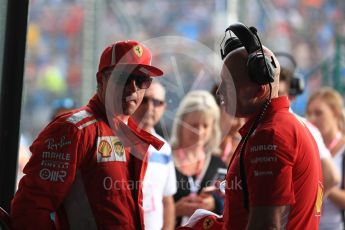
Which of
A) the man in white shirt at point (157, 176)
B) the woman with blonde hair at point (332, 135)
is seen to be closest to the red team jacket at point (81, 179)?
the man in white shirt at point (157, 176)

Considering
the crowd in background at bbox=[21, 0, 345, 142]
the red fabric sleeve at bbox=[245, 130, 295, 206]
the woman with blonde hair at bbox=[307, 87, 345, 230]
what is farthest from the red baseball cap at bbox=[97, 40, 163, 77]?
the crowd in background at bbox=[21, 0, 345, 142]

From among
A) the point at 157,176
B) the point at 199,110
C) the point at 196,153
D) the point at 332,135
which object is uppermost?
the point at 199,110

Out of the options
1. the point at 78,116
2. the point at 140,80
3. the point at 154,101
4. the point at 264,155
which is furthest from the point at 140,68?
the point at 154,101

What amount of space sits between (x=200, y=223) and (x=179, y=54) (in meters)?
1.14

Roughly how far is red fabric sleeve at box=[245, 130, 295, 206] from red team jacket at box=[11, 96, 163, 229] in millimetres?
581

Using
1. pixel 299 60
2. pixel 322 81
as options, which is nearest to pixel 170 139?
pixel 322 81

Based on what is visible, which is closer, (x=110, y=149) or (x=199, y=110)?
(x=110, y=149)

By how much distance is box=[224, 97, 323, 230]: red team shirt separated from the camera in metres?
1.92

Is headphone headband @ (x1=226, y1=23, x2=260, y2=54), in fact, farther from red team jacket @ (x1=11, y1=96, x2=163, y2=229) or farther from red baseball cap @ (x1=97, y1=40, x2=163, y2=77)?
red team jacket @ (x1=11, y1=96, x2=163, y2=229)

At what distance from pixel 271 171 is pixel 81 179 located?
0.74m

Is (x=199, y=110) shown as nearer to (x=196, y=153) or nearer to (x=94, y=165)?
(x=196, y=153)

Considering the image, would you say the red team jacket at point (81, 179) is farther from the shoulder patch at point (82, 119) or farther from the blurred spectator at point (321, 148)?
the blurred spectator at point (321, 148)

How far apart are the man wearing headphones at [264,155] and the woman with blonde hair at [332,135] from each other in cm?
201

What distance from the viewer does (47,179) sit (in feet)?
7.43
